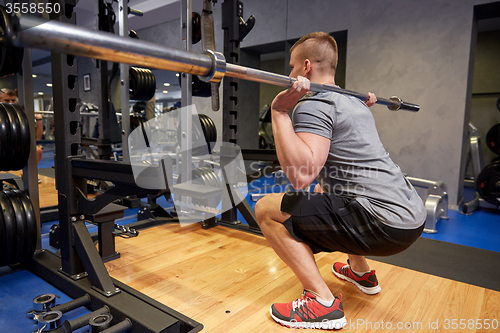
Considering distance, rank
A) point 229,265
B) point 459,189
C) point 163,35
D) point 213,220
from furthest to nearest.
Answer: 1. point 163,35
2. point 459,189
3. point 213,220
4. point 229,265

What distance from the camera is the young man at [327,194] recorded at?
1.17 m

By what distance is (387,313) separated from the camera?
1413 mm

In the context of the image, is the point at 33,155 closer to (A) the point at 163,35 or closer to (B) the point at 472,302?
(B) the point at 472,302

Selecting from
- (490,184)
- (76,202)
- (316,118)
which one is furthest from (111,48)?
(490,184)

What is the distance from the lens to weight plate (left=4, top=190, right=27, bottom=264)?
5.72ft

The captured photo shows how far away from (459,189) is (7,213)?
176 inches

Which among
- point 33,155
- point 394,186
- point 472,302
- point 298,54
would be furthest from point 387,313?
point 33,155

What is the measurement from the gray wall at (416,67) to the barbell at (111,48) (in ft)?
12.2

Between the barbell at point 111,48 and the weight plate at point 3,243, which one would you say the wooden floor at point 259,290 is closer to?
the weight plate at point 3,243

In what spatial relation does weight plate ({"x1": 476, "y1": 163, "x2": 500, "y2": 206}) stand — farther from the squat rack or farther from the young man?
the young man

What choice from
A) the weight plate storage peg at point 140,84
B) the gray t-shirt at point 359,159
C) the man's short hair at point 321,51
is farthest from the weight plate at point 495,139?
the weight plate storage peg at point 140,84

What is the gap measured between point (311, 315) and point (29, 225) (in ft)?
5.24

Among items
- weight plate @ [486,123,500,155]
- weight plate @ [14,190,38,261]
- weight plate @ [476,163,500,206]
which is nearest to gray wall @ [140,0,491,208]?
weight plate @ [476,163,500,206]

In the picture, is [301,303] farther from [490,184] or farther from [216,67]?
[490,184]
